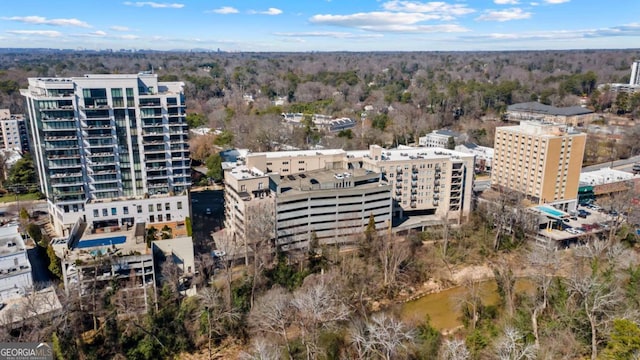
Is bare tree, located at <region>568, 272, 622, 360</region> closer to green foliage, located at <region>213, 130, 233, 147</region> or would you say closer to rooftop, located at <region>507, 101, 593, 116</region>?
green foliage, located at <region>213, 130, 233, 147</region>

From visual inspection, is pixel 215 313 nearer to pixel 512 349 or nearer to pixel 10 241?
pixel 10 241

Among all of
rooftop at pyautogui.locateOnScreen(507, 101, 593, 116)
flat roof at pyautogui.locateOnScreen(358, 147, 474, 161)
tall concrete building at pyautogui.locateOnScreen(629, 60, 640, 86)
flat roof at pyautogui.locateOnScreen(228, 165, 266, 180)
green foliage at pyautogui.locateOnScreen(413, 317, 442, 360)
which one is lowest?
green foliage at pyautogui.locateOnScreen(413, 317, 442, 360)

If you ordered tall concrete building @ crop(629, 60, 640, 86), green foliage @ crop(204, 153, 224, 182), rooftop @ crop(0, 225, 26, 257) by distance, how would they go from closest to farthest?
rooftop @ crop(0, 225, 26, 257) < green foliage @ crop(204, 153, 224, 182) < tall concrete building @ crop(629, 60, 640, 86)

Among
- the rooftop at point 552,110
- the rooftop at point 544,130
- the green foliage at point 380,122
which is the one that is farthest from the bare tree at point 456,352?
the rooftop at point 552,110

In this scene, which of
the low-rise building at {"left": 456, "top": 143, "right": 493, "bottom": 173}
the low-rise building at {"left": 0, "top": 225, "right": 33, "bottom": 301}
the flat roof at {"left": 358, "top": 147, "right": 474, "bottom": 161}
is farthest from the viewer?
the low-rise building at {"left": 456, "top": 143, "right": 493, "bottom": 173}

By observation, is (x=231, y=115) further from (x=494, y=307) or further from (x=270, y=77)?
(x=494, y=307)

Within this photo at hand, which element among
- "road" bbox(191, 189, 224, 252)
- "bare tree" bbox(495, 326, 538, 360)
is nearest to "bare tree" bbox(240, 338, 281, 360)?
"bare tree" bbox(495, 326, 538, 360)

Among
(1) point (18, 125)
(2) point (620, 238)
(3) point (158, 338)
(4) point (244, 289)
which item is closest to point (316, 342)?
(4) point (244, 289)
